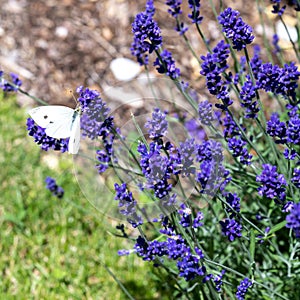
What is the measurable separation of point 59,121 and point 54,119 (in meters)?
0.03

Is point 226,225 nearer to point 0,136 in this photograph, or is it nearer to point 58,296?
point 58,296

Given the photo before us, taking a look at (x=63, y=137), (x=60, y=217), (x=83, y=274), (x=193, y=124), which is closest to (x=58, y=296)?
(x=83, y=274)

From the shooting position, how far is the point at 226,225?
2.17 m

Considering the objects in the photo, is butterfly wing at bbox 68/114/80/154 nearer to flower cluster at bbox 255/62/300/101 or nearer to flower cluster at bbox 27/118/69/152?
flower cluster at bbox 27/118/69/152

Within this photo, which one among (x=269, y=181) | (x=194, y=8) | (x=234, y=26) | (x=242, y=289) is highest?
(x=194, y=8)

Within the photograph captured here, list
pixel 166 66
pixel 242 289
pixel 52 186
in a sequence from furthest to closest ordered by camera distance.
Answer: pixel 52 186 → pixel 166 66 → pixel 242 289

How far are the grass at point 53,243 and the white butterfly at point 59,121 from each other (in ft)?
3.10

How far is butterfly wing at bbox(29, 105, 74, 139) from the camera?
207 cm

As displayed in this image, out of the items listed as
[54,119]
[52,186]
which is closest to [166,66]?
[54,119]

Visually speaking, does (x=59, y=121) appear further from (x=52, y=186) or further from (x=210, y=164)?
(x=52, y=186)

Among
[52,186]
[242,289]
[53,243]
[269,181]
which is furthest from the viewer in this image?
[53,243]

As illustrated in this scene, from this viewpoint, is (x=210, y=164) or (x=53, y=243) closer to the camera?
(x=210, y=164)

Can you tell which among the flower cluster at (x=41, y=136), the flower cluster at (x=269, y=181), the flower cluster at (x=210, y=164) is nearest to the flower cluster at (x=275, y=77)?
the flower cluster at (x=210, y=164)

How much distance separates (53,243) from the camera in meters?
3.65
